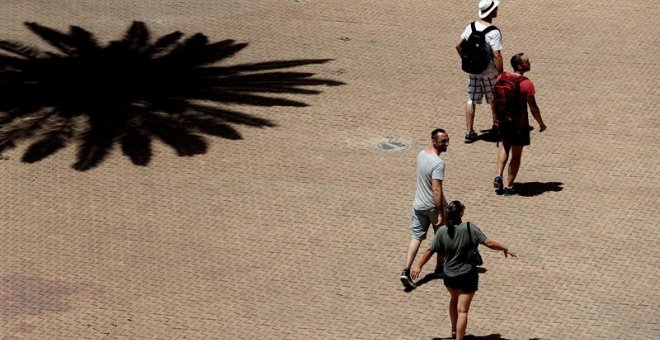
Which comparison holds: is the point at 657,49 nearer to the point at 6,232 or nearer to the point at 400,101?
the point at 400,101

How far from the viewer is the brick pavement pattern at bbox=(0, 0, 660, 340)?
1491 cm

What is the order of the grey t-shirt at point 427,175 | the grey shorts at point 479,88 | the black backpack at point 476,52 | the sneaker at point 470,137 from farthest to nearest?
the sneaker at point 470,137
the grey shorts at point 479,88
the black backpack at point 476,52
the grey t-shirt at point 427,175

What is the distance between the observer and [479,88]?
18.9m

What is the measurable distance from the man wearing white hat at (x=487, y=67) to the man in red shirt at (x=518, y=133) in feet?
3.55

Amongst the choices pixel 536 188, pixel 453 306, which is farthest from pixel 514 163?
pixel 453 306

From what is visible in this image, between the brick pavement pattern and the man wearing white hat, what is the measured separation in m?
0.42

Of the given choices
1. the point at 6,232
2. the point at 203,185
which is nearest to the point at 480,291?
the point at 203,185

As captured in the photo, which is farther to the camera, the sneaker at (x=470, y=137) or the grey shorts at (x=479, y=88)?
the sneaker at (x=470, y=137)

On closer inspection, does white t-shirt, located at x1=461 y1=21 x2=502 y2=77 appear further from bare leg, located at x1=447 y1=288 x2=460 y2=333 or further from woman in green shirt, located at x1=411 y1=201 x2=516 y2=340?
bare leg, located at x1=447 y1=288 x2=460 y2=333

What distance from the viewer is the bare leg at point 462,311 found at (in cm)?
1373

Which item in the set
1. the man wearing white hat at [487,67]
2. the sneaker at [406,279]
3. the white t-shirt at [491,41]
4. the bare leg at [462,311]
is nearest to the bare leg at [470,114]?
the man wearing white hat at [487,67]

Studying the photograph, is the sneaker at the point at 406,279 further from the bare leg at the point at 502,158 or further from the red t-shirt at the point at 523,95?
the red t-shirt at the point at 523,95

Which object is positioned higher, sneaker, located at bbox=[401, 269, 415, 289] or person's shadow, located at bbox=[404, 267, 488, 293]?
sneaker, located at bbox=[401, 269, 415, 289]

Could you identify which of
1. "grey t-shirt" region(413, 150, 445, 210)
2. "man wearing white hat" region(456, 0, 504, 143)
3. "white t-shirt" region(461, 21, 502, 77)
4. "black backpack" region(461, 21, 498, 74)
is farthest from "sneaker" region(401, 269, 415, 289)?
"white t-shirt" region(461, 21, 502, 77)
